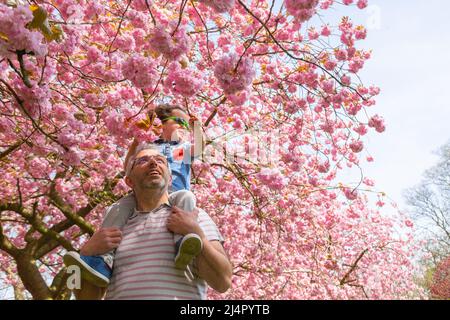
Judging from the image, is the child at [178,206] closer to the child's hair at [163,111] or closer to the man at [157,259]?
the man at [157,259]

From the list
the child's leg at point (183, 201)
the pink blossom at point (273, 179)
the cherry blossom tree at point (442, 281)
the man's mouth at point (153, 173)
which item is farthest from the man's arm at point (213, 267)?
the cherry blossom tree at point (442, 281)

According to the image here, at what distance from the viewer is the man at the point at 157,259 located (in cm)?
165

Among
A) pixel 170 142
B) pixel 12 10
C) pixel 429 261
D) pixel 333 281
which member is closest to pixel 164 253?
pixel 12 10

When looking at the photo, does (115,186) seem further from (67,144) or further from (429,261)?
(429,261)

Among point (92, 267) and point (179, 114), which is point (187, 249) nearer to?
point (92, 267)

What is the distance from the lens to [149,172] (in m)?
2.01

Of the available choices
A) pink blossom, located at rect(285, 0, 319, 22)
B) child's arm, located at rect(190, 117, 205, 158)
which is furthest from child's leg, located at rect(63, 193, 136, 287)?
pink blossom, located at rect(285, 0, 319, 22)

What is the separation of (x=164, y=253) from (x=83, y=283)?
378mm

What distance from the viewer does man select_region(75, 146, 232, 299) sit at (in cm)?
165

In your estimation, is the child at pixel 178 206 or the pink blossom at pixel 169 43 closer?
the child at pixel 178 206

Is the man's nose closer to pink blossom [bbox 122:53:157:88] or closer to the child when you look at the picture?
the child

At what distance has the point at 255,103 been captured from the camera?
18.6ft

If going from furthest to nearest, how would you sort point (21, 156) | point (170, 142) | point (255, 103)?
point (255, 103), point (21, 156), point (170, 142)

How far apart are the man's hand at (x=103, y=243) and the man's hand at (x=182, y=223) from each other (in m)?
0.23
